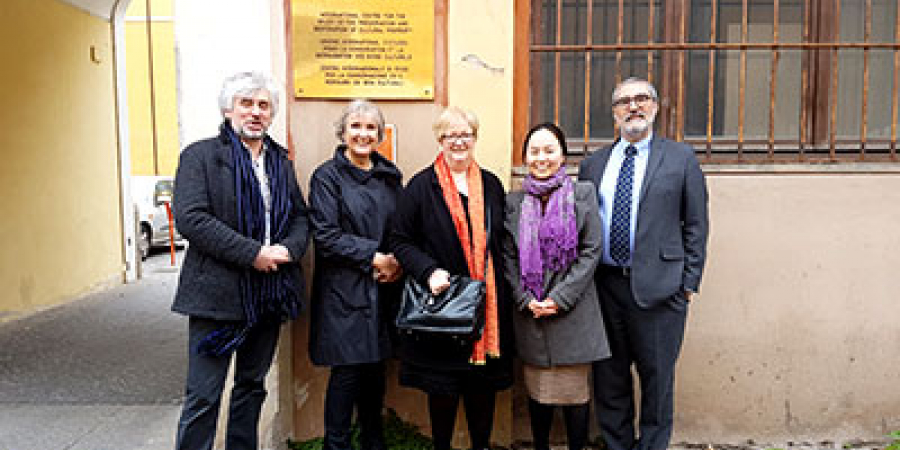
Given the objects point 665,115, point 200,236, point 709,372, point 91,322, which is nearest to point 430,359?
point 200,236

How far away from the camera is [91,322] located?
6062 millimetres

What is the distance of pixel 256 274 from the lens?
265cm

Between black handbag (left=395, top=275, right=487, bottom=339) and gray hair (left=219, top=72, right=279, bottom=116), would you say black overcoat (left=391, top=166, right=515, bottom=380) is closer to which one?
black handbag (left=395, top=275, right=487, bottom=339)

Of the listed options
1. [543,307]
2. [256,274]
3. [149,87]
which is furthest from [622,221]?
[149,87]

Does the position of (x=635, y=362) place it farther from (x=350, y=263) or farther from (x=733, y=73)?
(x=733, y=73)

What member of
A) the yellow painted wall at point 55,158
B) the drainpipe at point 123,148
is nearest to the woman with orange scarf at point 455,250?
the yellow painted wall at point 55,158

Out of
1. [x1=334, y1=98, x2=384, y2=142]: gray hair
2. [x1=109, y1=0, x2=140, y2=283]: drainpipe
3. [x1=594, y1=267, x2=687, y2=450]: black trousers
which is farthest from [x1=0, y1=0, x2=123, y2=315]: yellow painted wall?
[x1=594, y1=267, x2=687, y2=450]: black trousers

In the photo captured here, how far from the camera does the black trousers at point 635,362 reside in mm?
2852

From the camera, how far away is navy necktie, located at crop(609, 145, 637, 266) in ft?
9.17

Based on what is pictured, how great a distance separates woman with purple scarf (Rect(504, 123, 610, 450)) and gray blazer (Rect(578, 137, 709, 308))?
0.66 feet

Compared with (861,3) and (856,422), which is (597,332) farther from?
(861,3)

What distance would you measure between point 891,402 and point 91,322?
6337 millimetres

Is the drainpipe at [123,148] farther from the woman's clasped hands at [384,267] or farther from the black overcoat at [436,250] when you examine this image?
the black overcoat at [436,250]

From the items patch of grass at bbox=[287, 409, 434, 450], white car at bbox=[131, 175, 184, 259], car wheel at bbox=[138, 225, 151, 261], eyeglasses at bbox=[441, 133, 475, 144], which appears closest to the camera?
eyeglasses at bbox=[441, 133, 475, 144]
